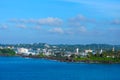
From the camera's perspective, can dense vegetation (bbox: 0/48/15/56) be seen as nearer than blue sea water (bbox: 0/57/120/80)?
No

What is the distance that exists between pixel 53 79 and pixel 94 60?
1518 inches

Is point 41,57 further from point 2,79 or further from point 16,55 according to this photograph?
point 2,79

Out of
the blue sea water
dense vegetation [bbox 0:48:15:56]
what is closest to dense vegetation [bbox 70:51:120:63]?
the blue sea water

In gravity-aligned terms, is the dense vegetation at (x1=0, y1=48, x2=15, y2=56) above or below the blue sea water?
above

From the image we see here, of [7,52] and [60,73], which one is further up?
[7,52]

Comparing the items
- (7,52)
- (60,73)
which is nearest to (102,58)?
(60,73)

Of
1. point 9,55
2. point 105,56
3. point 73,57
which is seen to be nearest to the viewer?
point 105,56

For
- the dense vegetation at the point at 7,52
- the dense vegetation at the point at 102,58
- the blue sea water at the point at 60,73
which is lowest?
the blue sea water at the point at 60,73

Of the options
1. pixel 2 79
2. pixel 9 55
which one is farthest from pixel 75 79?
pixel 9 55

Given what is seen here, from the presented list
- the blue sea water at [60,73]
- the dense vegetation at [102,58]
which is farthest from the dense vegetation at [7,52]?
the blue sea water at [60,73]

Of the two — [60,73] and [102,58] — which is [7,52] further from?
[60,73]

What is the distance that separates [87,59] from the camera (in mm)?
76438

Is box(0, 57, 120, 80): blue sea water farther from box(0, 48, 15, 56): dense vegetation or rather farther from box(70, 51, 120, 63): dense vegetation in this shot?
box(0, 48, 15, 56): dense vegetation

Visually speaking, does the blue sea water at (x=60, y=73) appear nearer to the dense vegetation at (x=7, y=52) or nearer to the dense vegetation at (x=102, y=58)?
the dense vegetation at (x=102, y=58)
